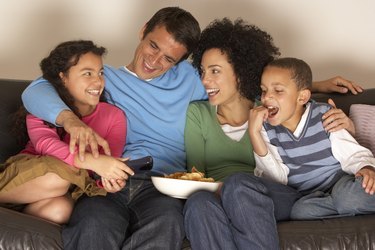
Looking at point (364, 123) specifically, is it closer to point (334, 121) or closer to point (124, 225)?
point (334, 121)

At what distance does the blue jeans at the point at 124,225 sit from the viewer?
185 centimetres

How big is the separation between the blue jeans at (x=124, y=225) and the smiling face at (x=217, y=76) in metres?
0.51

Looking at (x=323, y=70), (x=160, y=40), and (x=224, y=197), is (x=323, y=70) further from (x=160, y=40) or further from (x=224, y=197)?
(x=224, y=197)

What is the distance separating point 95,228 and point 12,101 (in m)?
0.82

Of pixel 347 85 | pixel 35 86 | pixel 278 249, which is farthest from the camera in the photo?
pixel 347 85

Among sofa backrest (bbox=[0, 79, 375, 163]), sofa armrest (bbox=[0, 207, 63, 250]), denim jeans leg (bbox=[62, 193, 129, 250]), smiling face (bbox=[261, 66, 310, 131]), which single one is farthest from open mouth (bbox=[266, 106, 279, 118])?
sofa armrest (bbox=[0, 207, 63, 250])

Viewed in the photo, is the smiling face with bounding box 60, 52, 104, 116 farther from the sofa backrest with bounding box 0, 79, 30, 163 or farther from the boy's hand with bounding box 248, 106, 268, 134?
the boy's hand with bounding box 248, 106, 268, 134

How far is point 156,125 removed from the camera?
239 centimetres

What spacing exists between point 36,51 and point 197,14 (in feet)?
2.85

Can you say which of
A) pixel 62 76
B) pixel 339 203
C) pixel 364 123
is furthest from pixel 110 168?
pixel 364 123

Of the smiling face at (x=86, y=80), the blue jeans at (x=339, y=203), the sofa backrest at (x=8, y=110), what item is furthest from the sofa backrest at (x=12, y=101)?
the blue jeans at (x=339, y=203)

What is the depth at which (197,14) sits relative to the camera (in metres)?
3.16

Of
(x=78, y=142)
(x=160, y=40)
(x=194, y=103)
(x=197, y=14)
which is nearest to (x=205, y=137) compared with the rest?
(x=194, y=103)

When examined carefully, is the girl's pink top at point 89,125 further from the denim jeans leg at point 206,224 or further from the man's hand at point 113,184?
the denim jeans leg at point 206,224
